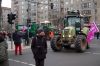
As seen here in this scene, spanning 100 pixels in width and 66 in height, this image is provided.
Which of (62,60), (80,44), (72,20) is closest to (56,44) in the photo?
(80,44)

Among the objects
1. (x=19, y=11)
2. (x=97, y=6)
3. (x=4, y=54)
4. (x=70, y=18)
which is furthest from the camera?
(x=19, y=11)

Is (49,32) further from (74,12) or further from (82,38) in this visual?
(82,38)

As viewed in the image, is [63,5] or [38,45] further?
[63,5]

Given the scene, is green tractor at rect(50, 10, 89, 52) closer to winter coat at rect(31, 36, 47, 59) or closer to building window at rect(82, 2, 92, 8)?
winter coat at rect(31, 36, 47, 59)

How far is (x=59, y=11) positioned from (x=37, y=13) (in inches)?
1316

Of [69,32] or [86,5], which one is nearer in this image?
[69,32]

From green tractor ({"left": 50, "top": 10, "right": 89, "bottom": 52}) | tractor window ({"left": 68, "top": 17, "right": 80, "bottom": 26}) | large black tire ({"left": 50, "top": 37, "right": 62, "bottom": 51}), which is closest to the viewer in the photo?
green tractor ({"left": 50, "top": 10, "right": 89, "bottom": 52})

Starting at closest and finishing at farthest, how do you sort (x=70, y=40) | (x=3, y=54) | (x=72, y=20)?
(x=3, y=54) → (x=70, y=40) → (x=72, y=20)

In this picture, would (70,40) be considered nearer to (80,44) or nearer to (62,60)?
(80,44)

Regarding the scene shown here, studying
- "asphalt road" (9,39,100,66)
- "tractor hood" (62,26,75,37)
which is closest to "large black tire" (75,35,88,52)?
"tractor hood" (62,26,75,37)

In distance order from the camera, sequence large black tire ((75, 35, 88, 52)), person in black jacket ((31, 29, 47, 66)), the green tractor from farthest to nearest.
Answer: the green tractor, large black tire ((75, 35, 88, 52)), person in black jacket ((31, 29, 47, 66))

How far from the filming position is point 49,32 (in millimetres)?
46469

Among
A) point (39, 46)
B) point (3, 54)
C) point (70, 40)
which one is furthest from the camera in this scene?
point (70, 40)

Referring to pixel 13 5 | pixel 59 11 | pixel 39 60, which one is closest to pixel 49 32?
pixel 39 60
